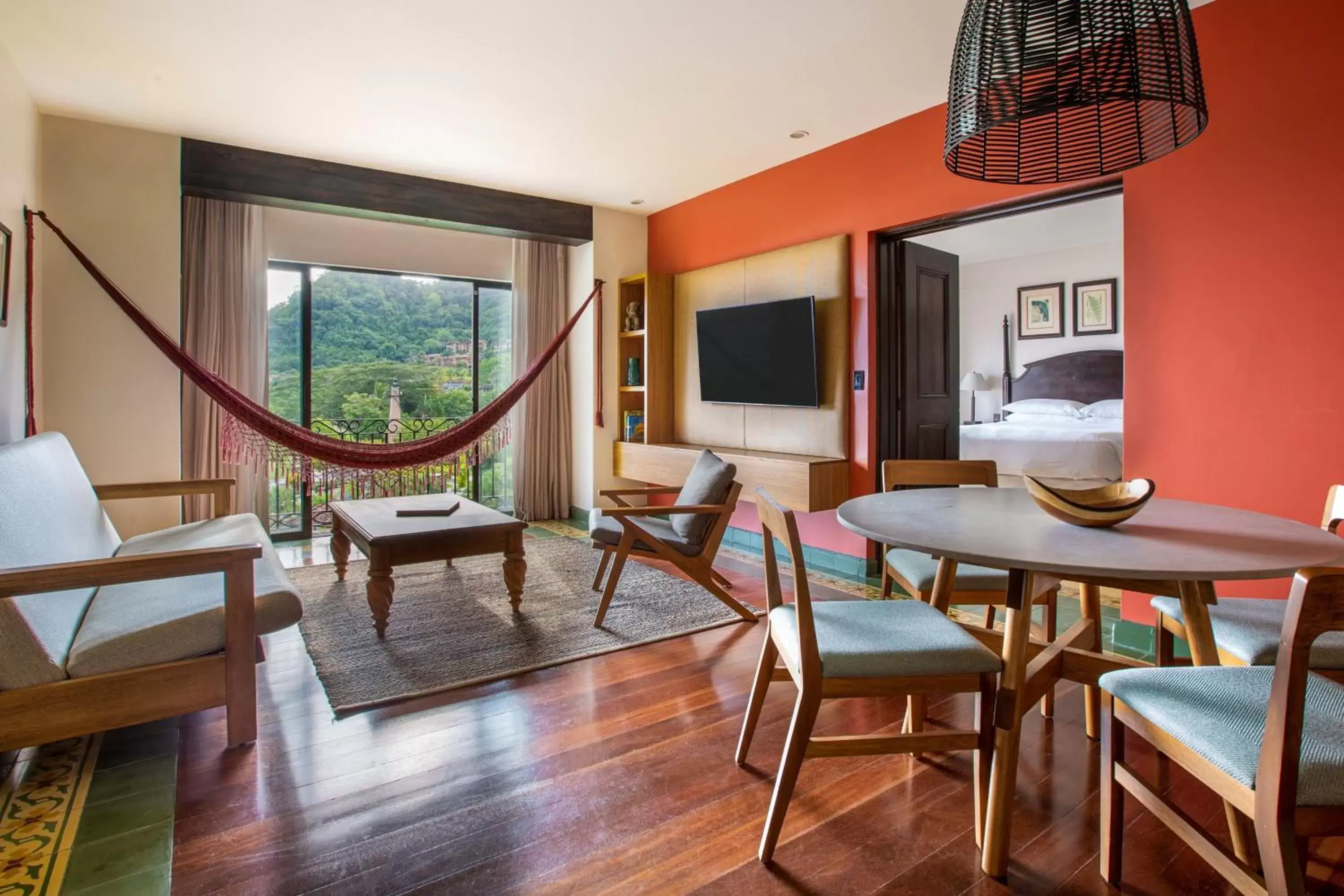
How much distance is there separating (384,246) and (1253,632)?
16.6 ft

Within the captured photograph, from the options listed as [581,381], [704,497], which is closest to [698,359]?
[581,381]

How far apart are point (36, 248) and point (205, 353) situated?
976mm

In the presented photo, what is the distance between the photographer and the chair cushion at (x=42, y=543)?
1.66 meters

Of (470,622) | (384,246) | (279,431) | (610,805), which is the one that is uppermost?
(384,246)

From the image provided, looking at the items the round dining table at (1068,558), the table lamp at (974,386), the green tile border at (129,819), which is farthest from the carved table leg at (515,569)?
the table lamp at (974,386)

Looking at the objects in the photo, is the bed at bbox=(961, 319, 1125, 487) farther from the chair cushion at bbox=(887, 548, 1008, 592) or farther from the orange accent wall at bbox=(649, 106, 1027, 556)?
the chair cushion at bbox=(887, 548, 1008, 592)

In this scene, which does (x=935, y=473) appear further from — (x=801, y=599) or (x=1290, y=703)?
(x=1290, y=703)

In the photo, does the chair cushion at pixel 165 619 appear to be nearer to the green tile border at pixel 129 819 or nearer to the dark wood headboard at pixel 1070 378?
the green tile border at pixel 129 819

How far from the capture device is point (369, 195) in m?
4.27

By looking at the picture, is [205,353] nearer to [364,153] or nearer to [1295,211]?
[364,153]

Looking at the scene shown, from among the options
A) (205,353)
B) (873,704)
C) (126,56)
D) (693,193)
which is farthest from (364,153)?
(873,704)

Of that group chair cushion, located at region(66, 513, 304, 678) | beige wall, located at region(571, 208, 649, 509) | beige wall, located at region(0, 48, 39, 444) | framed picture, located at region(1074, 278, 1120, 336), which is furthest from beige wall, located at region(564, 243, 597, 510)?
framed picture, located at region(1074, 278, 1120, 336)

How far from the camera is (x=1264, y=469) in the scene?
7.72 feet

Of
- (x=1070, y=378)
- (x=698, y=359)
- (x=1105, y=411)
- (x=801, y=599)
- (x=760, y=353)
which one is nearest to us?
(x=801, y=599)
